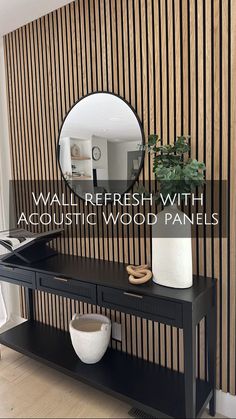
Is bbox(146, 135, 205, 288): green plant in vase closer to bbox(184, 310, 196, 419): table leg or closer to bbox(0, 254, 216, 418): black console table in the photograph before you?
bbox(0, 254, 216, 418): black console table

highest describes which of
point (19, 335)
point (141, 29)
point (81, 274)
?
point (141, 29)

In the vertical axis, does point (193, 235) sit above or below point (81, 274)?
above

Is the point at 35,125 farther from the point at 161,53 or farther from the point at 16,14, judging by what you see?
the point at 161,53

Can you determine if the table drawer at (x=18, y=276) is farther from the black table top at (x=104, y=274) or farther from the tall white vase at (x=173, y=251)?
the tall white vase at (x=173, y=251)

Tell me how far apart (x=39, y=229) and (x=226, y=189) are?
1.64 meters

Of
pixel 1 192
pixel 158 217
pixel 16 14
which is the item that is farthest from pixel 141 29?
pixel 1 192

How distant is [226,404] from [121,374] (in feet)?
2.11

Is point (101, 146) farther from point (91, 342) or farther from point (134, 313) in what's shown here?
point (91, 342)

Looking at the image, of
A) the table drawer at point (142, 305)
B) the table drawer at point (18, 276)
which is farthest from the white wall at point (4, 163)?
the table drawer at point (142, 305)

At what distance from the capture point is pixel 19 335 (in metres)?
2.56

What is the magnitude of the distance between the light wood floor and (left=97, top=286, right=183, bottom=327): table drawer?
681 mm

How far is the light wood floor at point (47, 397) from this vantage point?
1.94 meters

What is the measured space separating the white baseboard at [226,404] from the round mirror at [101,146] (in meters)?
1.39

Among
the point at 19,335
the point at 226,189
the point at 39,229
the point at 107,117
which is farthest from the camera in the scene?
the point at 39,229
